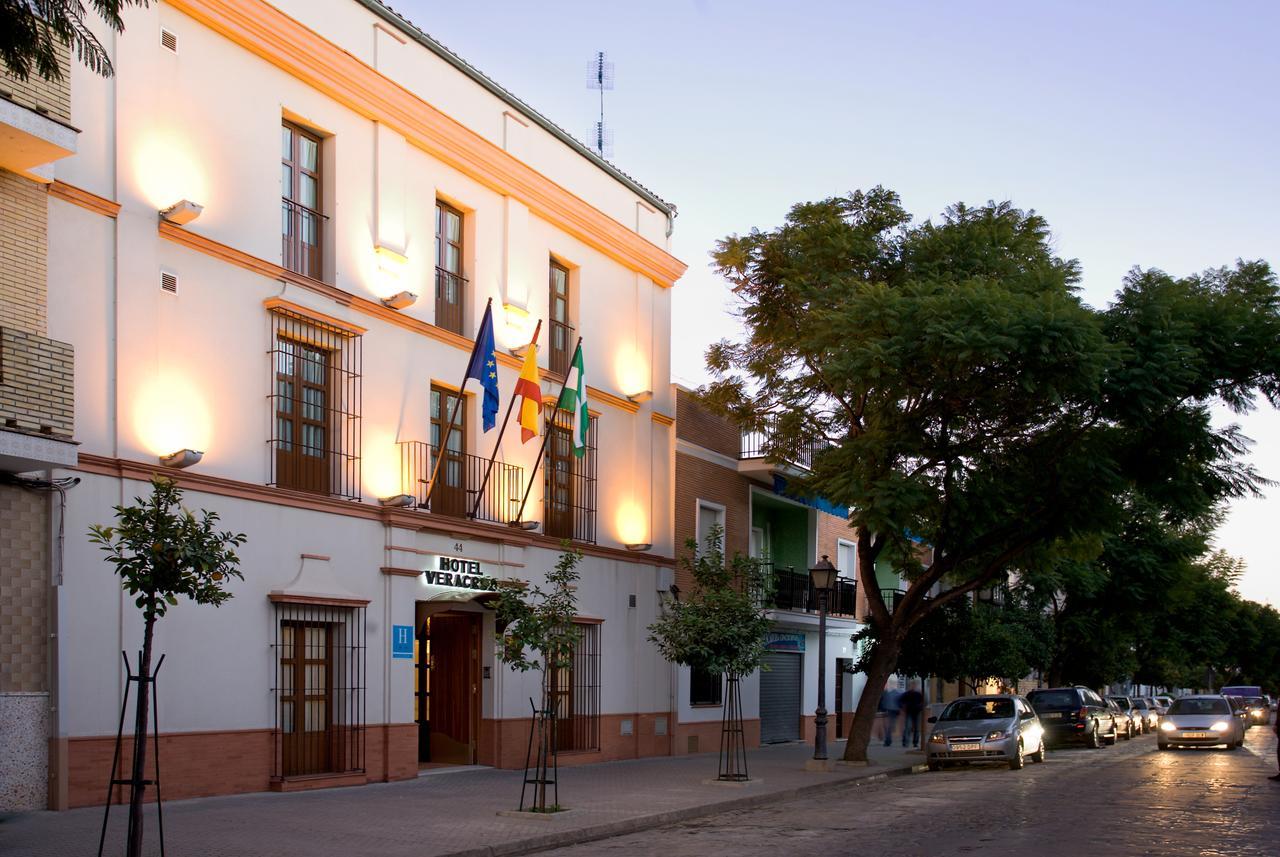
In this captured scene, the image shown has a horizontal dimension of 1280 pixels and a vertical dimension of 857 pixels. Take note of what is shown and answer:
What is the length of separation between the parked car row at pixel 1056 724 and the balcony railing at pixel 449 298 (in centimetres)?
1237

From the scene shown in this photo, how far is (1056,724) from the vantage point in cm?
3572

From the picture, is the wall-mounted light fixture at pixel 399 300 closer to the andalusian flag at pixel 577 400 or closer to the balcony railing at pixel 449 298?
the balcony railing at pixel 449 298

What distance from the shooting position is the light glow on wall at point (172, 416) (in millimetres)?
16422

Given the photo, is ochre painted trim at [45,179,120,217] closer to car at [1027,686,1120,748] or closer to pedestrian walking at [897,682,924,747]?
pedestrian walking at [897,682,924,747]

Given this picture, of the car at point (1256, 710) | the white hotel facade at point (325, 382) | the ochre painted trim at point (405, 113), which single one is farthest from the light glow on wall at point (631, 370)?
the car at point (1256, 710)

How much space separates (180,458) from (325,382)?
345cm

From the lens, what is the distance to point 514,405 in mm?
23938

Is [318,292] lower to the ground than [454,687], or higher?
higher

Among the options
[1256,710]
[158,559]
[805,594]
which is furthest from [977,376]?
[1256,710]

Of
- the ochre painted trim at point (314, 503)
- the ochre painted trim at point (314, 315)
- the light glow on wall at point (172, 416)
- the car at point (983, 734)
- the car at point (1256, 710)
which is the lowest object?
the car at point (1256, 710)

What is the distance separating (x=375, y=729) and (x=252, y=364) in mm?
5559

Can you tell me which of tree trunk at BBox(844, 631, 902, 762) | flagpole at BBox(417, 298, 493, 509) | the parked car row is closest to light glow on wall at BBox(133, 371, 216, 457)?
flagpole at BBox(417, 298, 493, 509)

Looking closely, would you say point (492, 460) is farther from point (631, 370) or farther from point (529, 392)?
point (631, 370)

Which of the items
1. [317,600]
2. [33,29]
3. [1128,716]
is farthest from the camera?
[1128,716]
